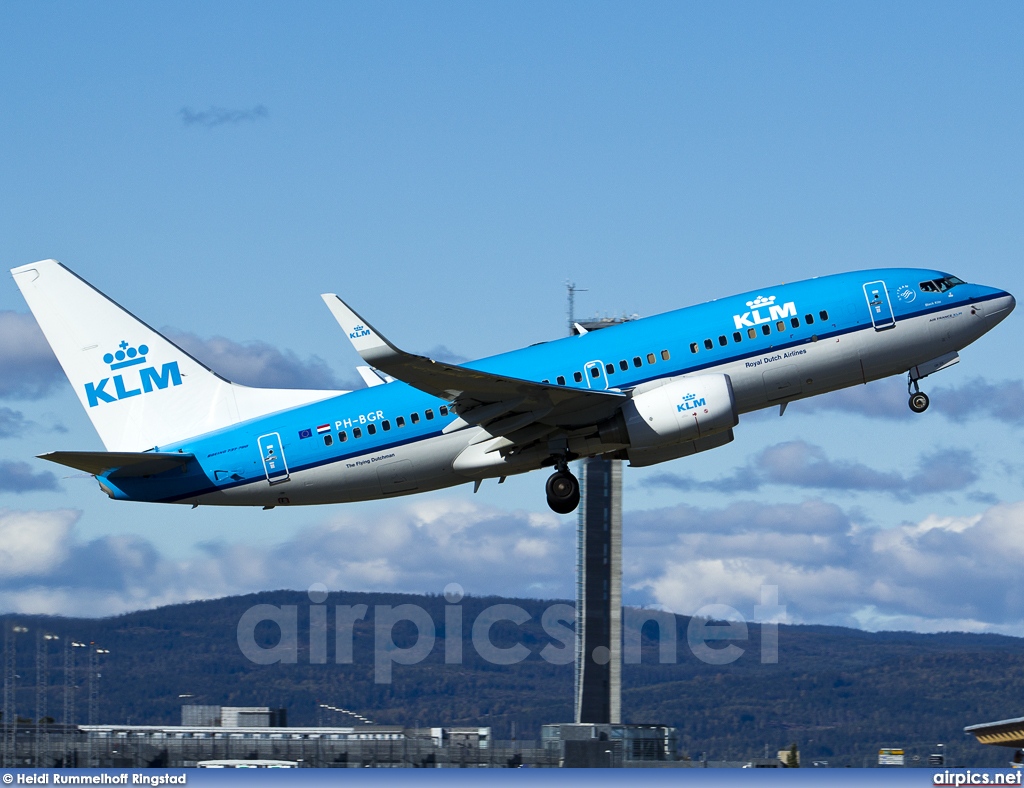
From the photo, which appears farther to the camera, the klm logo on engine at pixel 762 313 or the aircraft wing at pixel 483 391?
the klm logo on engine at pixel 762 313

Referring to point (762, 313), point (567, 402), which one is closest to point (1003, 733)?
point (762, 313)

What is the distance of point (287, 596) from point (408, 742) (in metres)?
26.8

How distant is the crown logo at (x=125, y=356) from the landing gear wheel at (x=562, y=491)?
13160mm

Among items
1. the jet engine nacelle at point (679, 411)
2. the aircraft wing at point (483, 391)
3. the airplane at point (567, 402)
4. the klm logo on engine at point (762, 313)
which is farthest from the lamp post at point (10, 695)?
the klm logo on engine at point (762, 313)

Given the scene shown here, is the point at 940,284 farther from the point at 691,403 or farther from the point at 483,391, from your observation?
the point at 483,391

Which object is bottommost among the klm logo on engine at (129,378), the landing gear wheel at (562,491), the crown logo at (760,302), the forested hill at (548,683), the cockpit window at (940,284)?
the forested hill at (548,683)

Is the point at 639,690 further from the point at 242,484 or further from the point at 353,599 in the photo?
the point at 242,484

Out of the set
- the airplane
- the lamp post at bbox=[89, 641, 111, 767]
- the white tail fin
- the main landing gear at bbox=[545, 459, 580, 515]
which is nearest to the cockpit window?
the airplane

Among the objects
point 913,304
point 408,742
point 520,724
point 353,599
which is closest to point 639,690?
point 520,724

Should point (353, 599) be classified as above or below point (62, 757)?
above

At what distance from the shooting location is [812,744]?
10169 centimetres

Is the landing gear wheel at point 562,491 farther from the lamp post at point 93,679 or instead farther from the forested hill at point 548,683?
the lamp post at point 93,679

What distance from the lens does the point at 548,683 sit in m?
116

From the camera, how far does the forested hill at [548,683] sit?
75812mm
